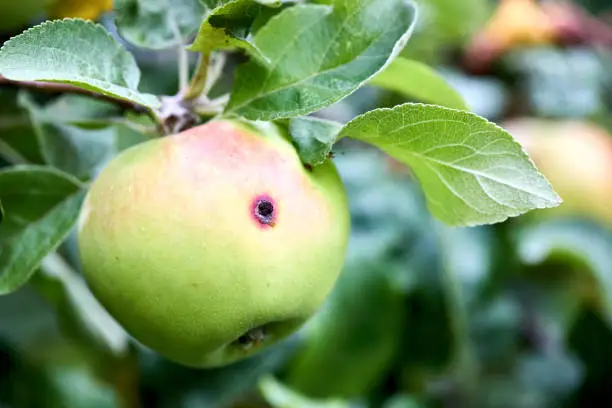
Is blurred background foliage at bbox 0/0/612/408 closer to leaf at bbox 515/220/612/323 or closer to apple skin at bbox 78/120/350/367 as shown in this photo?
leaf at bbox 515/220/612/323

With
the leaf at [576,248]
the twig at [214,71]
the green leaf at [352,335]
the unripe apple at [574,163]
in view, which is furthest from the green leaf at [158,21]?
the unripe apple at [574,163]

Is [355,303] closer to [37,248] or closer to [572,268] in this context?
[572,268]

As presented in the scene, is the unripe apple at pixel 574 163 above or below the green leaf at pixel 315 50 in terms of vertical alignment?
below

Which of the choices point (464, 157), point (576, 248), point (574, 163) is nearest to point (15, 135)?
point (464, 157)

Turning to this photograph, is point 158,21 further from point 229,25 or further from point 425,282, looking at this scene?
point 425,282

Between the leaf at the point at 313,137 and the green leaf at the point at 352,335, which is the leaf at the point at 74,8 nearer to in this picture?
the leaf at the point at 313,137

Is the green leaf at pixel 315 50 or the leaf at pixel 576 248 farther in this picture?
the leaf at pixel 576 248
